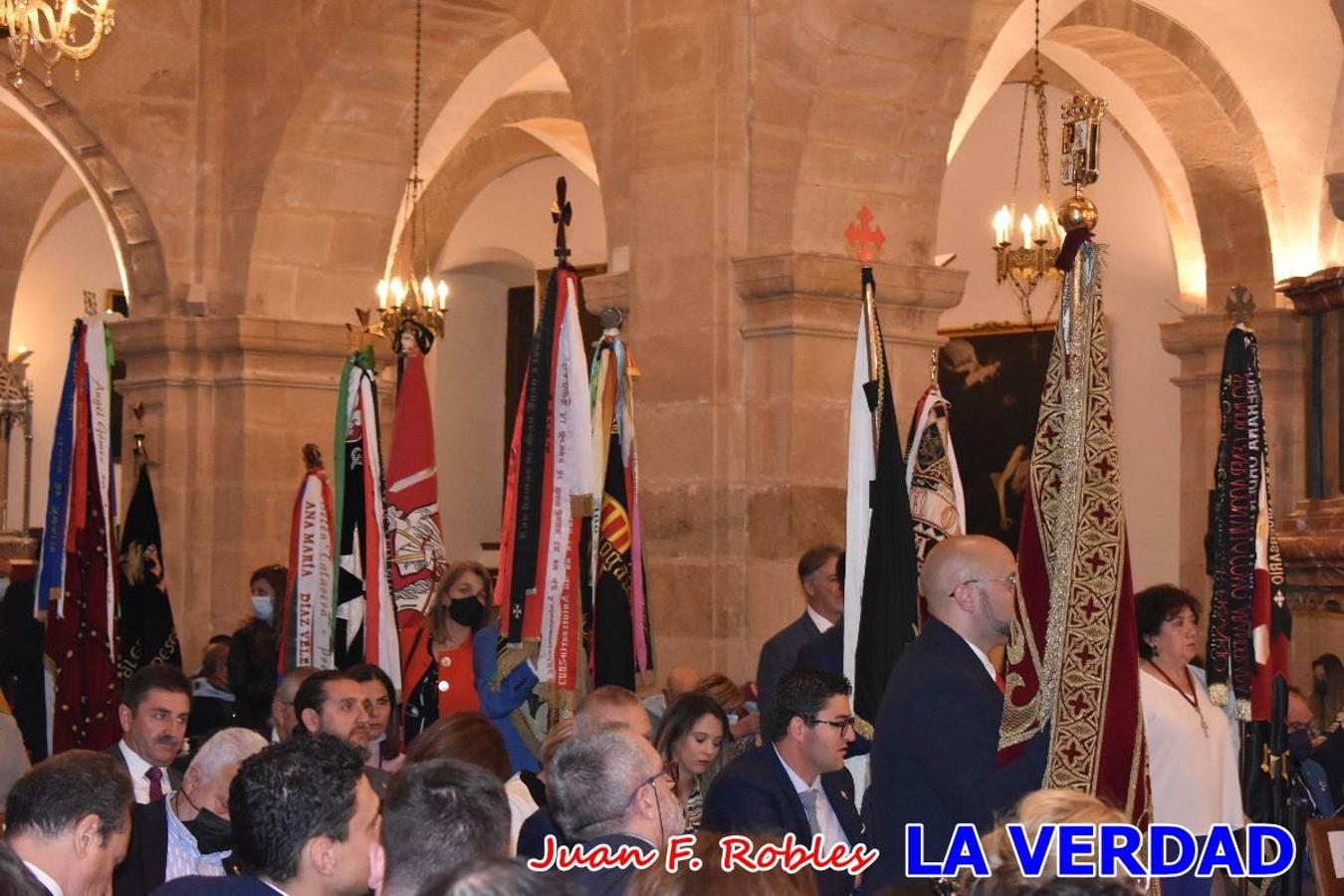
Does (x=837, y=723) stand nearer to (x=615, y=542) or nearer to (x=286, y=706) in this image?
(x=615, y=542)

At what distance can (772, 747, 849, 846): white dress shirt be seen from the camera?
5.24 m

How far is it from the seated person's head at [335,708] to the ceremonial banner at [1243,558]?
251 centimetres

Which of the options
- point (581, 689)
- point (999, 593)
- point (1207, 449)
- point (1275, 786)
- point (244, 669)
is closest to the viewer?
point (999, 593)

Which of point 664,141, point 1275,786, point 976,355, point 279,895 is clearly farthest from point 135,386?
point 279,895

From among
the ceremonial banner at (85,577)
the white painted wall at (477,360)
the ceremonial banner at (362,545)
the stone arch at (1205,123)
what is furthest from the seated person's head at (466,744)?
the white painted wall at (477,360)

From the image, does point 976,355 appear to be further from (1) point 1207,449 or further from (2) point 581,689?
(2) point 581,689

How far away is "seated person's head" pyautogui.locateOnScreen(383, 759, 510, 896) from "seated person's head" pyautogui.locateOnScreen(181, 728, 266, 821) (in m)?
1.45

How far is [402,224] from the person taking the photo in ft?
51.4

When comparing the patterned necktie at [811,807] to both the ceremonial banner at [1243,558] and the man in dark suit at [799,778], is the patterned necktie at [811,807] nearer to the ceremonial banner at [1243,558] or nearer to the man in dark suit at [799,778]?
the man in dark suit at [799,778]

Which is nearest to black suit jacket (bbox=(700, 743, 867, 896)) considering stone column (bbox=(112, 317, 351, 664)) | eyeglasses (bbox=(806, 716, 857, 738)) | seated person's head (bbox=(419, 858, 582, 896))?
eyeglasses (bbox=(806, 716, 857, 738))

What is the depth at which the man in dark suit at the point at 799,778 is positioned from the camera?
16.6ft

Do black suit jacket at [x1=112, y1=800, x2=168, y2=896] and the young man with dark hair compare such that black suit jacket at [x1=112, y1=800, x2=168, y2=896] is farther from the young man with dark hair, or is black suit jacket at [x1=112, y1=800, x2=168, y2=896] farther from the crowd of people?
the young man with dark hair

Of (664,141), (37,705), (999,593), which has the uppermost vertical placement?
(664,141)

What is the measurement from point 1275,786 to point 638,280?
13.5ft
